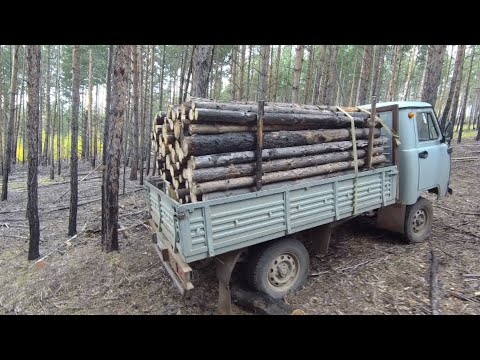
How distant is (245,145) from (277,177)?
69 centimetres

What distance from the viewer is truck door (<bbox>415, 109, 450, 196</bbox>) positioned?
5.88m

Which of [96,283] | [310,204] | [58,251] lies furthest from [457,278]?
[58,251]

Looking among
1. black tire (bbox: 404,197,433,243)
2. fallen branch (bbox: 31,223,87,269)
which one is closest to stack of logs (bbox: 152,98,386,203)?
black tire (bbox: 404,197,433,243)

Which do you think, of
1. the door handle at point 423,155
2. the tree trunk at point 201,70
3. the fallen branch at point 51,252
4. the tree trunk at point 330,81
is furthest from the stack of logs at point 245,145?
the tree trunk at point 330,81

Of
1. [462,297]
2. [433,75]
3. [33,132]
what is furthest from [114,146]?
[433,75]

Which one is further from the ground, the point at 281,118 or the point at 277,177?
the point at 281,118

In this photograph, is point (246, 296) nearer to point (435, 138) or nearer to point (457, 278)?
point (457, 278)

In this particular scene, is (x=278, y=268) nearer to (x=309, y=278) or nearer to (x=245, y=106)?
(x=309, y=278)

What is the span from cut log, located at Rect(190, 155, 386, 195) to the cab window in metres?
1.03

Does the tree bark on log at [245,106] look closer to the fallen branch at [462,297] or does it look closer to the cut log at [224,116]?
the cut log at [224,116]

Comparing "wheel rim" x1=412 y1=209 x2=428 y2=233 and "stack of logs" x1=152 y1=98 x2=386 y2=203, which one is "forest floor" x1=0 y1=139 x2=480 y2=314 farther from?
"stack of logs" x1=152 y1=98 x2=386 y2=203

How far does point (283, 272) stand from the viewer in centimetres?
453

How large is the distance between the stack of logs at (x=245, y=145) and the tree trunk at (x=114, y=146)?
1000mm

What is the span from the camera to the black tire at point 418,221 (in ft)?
19.3
